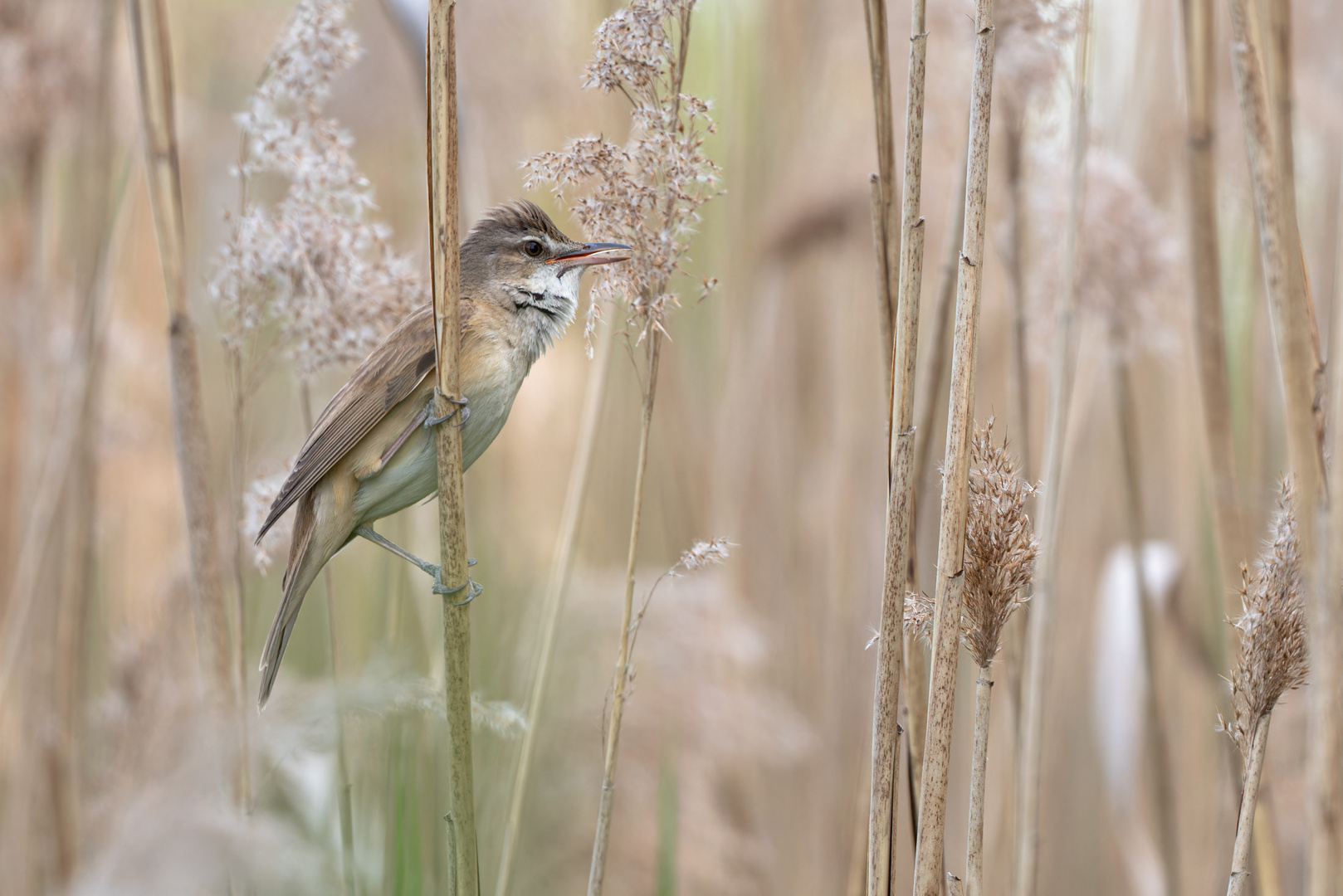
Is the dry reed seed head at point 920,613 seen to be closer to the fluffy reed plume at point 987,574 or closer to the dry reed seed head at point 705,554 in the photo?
the fluffy reed plume at point 987,574

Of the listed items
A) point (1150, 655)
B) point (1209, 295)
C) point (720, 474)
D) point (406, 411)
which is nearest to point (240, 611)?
point (406, 411)

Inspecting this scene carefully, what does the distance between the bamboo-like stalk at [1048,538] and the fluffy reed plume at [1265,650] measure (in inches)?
19.6

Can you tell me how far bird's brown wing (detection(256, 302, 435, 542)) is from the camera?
1919mm

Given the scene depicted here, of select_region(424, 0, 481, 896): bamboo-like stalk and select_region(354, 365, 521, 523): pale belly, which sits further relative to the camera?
select_region(354, 365, 521, 523): pale belly

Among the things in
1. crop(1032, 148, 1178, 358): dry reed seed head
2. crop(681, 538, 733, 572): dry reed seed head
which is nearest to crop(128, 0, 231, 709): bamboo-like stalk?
crop(681, 538, 733, 572): dry reed seed head

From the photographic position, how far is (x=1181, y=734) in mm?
3197

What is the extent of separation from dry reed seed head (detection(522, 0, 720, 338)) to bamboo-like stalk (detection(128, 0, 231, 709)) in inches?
28.8

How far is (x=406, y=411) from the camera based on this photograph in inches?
78.2

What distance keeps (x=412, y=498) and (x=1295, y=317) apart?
155 cm

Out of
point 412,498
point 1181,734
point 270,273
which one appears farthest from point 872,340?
point 270,273

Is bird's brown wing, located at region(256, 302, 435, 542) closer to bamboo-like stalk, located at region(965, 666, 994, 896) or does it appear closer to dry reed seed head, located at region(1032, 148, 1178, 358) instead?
bamboo-like stalk, located at region(965, 666, 994, 896)

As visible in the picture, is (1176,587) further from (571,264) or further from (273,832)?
(273,832)

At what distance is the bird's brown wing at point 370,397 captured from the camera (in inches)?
75.5

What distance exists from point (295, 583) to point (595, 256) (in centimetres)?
86
